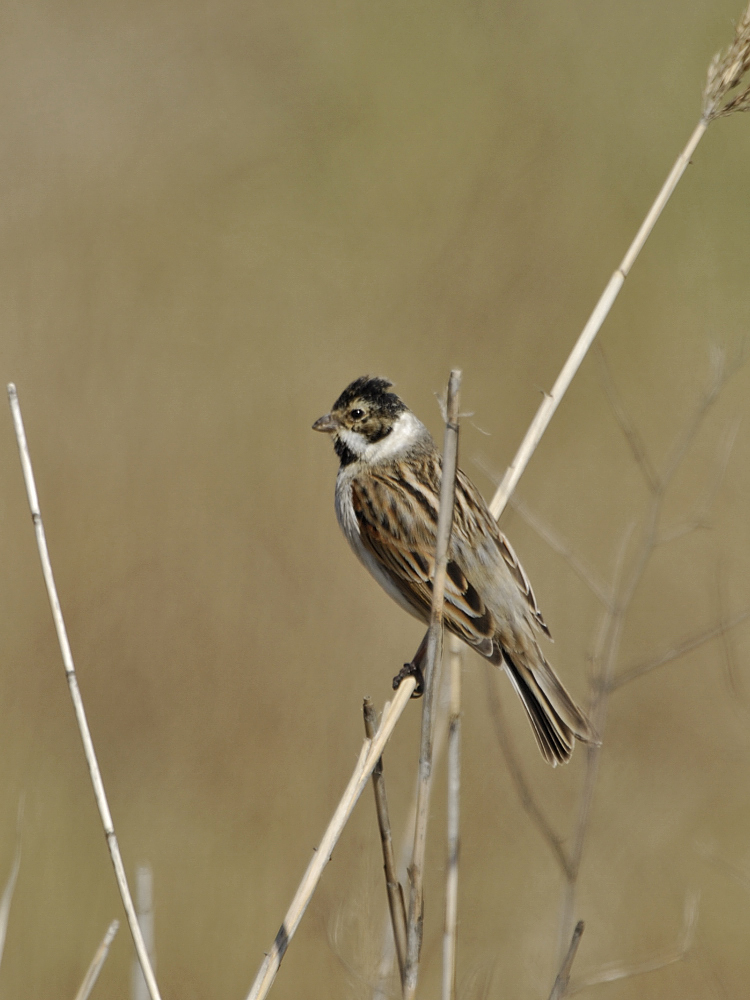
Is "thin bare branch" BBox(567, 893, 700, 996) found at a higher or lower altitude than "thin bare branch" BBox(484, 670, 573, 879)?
lower

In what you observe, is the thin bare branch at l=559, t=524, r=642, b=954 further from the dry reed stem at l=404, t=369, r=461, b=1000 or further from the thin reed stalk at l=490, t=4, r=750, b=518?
the dry reed stem at l=404, t=369, r=461, b=1000

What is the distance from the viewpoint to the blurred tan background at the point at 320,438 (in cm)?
519

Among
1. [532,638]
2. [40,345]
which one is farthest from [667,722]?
[40,345]

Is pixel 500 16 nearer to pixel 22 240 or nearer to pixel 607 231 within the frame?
pixel 607 231

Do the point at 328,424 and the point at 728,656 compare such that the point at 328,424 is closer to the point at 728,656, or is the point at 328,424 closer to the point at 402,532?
the point at 402,532

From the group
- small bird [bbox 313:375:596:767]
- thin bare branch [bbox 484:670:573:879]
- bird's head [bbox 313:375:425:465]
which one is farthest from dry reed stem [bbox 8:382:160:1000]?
bird's head [bbox 313:375:425:465]

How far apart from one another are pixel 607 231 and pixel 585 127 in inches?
43.0

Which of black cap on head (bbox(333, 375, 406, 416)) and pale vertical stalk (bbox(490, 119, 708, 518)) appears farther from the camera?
black cap on head (bbox(333, 375, 406, 416))

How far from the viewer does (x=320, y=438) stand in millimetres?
6762

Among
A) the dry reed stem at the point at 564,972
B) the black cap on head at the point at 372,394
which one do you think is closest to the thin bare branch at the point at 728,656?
the dry reed stem at the point at 564,972

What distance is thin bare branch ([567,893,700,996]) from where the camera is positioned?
3.17 m

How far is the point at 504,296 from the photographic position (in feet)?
24.1

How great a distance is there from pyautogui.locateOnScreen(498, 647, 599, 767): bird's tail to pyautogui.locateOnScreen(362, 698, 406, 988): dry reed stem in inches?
40.6

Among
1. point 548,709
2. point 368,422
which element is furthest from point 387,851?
point 368,422
